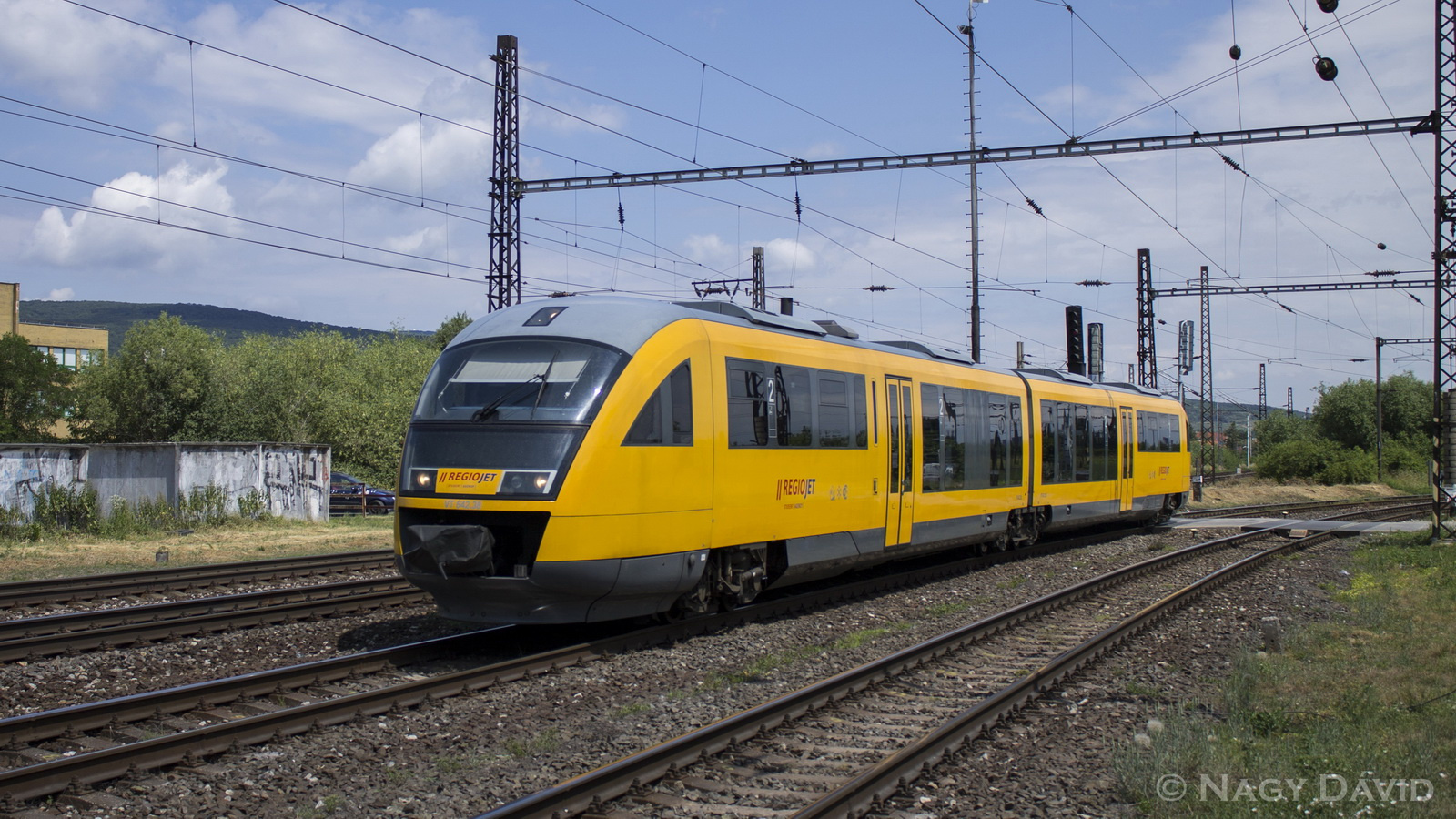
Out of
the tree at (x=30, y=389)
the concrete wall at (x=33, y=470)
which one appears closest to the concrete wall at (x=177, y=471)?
the concrete wall at (x=33, y=470)

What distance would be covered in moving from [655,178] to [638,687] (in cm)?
1521

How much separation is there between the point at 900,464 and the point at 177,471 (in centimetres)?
1621

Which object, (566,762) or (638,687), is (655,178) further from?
(566,762)

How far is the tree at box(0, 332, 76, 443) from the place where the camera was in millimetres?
61062

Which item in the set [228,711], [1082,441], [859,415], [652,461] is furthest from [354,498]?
[228,711]

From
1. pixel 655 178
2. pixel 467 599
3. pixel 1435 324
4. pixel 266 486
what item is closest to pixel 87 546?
pixel 266 486

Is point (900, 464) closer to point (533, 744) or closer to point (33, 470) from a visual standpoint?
point (533, 744)

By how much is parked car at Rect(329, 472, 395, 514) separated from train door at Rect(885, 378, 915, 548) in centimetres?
2418

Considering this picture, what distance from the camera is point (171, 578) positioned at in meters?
14.9

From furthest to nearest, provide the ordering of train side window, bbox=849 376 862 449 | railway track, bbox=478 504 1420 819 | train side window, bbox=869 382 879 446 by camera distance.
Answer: train side window, bbox=869 382 879 446 → train side window, bbox=849 376 862 449 → railway track, bbox=478 504 1420 819

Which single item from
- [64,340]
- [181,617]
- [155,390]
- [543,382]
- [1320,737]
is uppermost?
[64,340]

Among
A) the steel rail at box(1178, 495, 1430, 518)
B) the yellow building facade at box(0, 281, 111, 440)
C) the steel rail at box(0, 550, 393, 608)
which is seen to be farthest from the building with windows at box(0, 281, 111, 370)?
the steel rail at box(1178, 495, 1430, 518)

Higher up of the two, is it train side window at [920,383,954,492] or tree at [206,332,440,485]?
tree at [206,332,440,485]

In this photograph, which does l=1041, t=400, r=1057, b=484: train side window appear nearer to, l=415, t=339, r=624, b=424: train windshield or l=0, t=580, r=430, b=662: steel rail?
l=0, t=580, r=430, b=662: steel rail
